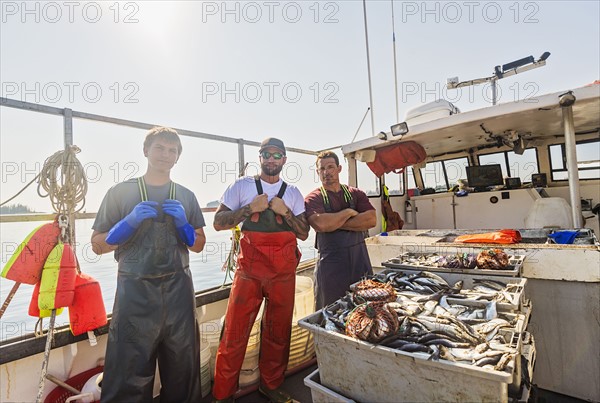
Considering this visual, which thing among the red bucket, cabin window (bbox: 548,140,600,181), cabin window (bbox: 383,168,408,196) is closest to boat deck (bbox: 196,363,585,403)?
the red bucket

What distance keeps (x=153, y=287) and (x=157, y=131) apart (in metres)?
1.24

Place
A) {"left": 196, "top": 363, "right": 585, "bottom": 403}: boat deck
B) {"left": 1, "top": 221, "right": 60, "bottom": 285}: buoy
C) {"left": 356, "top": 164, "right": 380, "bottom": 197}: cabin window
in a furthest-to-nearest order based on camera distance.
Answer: {"left": 356, "top": 164, "right": 380, "bottom": 197}: cabin window
{"left": 196, "top": 363, "right": 585, "bottom": 403}: boat deck
{"left": 1, "top": 221, "right": 60, "bottom": 285}: buoy

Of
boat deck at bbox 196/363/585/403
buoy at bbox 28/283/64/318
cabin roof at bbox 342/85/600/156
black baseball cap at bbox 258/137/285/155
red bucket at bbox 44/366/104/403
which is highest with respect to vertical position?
cabin roof at bbox 342/85/600/156

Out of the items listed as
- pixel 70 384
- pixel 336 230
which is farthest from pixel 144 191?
pixel 336 230

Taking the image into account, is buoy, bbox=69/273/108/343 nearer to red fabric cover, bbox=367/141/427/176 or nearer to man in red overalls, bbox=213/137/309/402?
man in red overalls, bbox=213/137/309/402

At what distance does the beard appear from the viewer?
292 centimetres

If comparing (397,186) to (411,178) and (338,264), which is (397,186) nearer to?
(411,178)

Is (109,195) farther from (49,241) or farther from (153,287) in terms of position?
(153,287)

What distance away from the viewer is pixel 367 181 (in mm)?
5695

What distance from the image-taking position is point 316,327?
1.69 meters

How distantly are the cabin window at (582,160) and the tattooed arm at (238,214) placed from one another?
6.39 meters

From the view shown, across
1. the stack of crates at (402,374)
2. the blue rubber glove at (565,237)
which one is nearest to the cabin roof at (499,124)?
the blue rubber glove at (565,237)

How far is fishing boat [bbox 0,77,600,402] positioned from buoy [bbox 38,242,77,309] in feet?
1.56

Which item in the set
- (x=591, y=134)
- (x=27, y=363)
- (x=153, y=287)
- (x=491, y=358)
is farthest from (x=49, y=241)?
(x=591, y=134)
